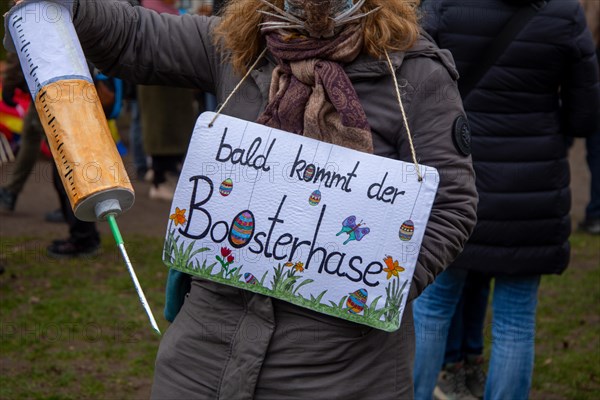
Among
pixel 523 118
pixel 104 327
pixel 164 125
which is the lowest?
pixel 164 125

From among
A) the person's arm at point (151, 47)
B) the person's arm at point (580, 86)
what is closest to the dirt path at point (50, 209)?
the person's arm at point (580, 86)

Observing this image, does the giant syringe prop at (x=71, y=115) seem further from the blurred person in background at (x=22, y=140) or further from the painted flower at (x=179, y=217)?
the blurred person in background at (x=22, y=140)

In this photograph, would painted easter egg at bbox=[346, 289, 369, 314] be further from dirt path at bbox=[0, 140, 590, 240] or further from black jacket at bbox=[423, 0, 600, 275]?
dirt path at bbox=[0, 140, 590, 240]

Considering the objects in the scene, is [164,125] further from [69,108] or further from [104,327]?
[69,108]

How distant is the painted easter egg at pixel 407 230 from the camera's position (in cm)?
233

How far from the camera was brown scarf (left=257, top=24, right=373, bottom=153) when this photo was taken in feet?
7.72

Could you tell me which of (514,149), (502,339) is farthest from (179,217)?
(502,339)

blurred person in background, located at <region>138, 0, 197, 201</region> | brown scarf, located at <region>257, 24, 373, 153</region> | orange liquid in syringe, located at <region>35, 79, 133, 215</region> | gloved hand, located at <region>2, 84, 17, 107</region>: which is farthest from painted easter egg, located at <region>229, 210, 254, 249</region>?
blurred person in background, located at <region>138, 0, 197, 201</region>

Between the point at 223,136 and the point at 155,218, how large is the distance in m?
5.42

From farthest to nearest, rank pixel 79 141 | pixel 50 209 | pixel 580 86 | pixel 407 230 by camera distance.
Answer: pixel 50 209 < pixel 580 86 < pixel 407 230 < pixel 79 141

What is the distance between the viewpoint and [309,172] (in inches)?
93.0

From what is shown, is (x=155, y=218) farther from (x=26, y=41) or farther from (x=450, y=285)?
(x=26, y=41)

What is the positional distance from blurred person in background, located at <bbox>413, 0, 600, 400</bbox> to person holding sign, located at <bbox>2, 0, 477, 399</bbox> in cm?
119

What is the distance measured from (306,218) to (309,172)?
0.11 meters
